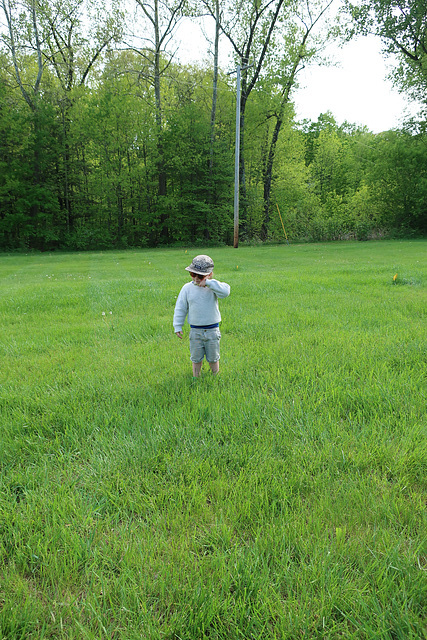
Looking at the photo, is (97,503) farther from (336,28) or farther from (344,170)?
(344,170)

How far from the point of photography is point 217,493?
74.9 inches

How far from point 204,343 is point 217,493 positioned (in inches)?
60.9

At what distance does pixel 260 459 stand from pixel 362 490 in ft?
1.88

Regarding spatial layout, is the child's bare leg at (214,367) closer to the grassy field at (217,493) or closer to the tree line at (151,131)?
the grassy field at (217,493)

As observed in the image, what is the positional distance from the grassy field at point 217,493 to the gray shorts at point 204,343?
23 cm

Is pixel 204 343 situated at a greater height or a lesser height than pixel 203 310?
lesser

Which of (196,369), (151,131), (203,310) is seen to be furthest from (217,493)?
(151,131)

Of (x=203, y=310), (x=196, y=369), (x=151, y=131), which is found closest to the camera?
(x=203, y=310)

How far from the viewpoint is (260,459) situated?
217cm

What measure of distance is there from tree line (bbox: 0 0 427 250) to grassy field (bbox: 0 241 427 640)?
80.3 feet

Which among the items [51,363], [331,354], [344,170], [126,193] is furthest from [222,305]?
[344,170]

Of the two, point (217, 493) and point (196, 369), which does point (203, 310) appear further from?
point (217, 493)

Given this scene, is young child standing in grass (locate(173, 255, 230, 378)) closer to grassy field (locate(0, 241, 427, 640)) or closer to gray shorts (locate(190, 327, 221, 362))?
gray shorts (locate(190, 327, 221, 362))

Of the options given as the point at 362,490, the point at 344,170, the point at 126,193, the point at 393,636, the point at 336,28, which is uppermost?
the point at 336,28
